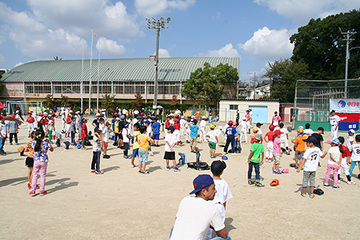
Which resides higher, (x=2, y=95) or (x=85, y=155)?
(x=2, y=95)

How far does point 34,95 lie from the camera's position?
49.3 meters

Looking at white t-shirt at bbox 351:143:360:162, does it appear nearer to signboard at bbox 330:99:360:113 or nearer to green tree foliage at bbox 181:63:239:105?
signboard at bbox 330:99:360:113

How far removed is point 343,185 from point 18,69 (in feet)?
200

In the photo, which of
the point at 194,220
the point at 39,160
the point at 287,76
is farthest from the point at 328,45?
the point at 194,220

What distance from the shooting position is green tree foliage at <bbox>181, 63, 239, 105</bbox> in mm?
36188

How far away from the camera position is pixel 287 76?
38469mm

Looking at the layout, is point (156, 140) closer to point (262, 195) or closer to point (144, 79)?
point (262, 195)

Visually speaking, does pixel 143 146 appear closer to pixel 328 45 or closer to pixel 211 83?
pixel 211 83

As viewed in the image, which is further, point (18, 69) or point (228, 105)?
point (18, 69)

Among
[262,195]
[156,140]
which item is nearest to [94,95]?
[156,140]

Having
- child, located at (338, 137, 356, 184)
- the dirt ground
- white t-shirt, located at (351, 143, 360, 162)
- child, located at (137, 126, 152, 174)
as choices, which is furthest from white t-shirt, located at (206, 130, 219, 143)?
white t-shirt, located at (351, 143, 360, 162)

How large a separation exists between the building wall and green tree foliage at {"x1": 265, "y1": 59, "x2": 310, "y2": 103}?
8.81 m

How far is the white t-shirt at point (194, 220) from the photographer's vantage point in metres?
2.55

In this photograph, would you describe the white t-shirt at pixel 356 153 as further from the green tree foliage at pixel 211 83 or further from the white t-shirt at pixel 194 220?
the green tree foliage at pixel 211 83
